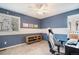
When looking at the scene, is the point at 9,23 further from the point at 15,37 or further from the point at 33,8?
the point at 33,8

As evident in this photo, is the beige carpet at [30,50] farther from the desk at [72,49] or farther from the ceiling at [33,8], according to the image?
the ceiling at [33,8]

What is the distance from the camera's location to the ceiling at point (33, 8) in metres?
1.68

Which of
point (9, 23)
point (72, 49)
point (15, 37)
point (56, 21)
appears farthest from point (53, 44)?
point (9, 23)

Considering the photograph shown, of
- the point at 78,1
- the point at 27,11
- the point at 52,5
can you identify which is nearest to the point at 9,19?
the point at 27,11

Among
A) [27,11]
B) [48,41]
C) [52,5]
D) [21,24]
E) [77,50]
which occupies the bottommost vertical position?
[77,50]

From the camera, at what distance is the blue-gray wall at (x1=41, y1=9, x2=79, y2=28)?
169 cm

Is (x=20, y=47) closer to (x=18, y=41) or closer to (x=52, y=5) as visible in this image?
(x=18, y=41)

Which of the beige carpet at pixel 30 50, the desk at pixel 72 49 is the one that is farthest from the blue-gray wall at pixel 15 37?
the desk at pixel 72 49

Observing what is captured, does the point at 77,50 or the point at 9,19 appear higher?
the point at 9,19

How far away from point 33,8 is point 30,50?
2.93 feet

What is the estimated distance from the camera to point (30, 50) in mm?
1745

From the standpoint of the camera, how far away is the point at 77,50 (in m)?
1.62

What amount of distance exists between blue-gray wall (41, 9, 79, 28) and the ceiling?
0.25 feet
